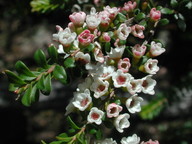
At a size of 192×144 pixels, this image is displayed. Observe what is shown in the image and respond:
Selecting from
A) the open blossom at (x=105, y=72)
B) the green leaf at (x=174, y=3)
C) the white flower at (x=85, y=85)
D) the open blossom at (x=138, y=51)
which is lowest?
the white flower at (x=85, y=85)

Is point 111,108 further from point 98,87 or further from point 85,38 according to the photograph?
point 85,38

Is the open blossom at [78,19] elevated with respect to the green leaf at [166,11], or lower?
elevated

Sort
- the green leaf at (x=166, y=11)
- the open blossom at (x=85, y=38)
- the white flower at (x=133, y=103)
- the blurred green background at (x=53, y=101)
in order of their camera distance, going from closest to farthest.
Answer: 1. the open blossom at (x=85, y=38)
2. the white flower at (x=133, y=103)
3. the green leaf at (x=166, y=11)
4. the blurred green background at (x=53, y=101)

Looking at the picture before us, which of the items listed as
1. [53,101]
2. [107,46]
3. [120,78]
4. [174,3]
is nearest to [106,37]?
[107,46]

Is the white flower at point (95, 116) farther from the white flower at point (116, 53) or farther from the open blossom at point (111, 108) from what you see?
the white flower at point (116, 53)

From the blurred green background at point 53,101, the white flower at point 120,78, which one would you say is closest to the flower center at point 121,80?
the white flower at point 120,78

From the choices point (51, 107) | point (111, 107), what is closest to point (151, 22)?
point (111, 107)

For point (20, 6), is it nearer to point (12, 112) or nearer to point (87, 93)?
point (87, 93)

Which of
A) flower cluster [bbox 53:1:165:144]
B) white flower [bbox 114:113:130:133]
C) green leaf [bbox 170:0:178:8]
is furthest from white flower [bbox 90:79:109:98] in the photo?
green leaf [bbox 170:0:178:8]
